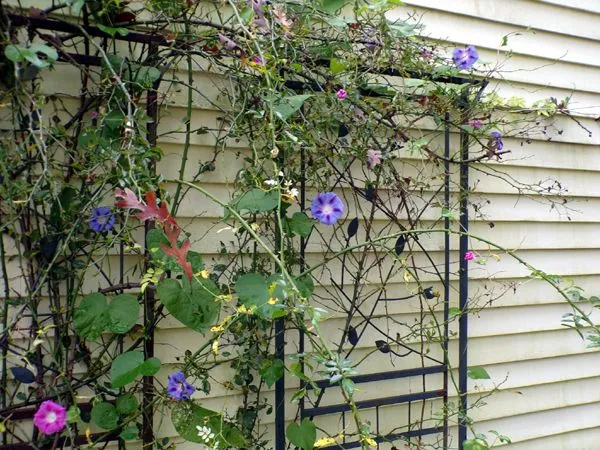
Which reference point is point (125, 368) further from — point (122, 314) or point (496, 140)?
point (496, 140)

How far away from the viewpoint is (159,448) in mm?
1843

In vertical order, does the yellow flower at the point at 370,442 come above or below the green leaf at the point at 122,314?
below

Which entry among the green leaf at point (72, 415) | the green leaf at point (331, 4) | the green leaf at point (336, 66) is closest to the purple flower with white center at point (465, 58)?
the green leaf at point (336, 66)

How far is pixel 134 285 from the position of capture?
1779 millimetres

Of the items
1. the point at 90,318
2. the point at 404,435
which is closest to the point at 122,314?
the point at 90,318

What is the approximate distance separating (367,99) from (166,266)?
95cm

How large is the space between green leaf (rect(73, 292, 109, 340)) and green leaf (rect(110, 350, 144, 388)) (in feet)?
0.34

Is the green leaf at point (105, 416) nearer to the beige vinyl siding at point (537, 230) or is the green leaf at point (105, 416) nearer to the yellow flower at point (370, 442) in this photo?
the yellow flower at point (370, 442)

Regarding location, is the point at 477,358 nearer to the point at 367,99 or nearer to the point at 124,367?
the point at 367,99

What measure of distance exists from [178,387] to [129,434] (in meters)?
0.19

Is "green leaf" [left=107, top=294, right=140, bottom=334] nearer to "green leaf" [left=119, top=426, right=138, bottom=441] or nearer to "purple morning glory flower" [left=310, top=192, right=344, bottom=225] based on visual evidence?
"green leaf" [left=119, top=426, right=138, bottom=441]

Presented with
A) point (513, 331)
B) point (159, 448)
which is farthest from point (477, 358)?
point (159, 448)

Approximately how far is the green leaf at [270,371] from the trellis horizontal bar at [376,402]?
0.23 m

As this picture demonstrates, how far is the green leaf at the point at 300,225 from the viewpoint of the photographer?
6.32 feet
